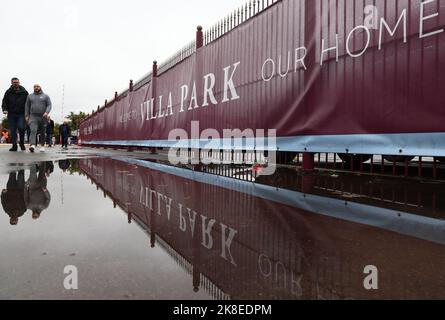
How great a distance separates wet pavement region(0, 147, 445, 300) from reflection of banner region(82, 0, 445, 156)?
3.26 ft

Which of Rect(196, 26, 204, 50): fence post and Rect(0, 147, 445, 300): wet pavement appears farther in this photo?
Rect(196, 26, 204, 50): fence post

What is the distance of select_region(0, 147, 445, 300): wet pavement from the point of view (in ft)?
4.64

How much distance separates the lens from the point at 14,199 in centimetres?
321

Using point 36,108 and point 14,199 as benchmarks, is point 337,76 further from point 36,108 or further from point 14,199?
point 36,108

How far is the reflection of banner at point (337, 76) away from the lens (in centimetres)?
402

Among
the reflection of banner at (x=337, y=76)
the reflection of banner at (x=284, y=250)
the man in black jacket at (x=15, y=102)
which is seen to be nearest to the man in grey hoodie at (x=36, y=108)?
the man in black jacket at (x=15, y=102)

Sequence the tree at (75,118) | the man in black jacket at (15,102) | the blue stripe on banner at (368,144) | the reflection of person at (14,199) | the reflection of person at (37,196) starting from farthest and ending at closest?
the tree at (75,118) < the man in black jacket at (15,102) < the blue stripe on banner at (368,144) < the reflection of person at (37,196) < the reflection of person at (14,199)

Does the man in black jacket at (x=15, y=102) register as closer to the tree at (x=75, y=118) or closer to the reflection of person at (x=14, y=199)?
the reflection of person at (x=14, y=199)

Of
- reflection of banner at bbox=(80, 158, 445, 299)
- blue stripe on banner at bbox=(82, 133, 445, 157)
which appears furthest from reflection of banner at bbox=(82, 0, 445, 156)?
reflection of banner at bbox=(80, 158, 445, 299)

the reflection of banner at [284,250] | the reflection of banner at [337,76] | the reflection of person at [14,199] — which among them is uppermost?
the reflection of banner at [337,76]

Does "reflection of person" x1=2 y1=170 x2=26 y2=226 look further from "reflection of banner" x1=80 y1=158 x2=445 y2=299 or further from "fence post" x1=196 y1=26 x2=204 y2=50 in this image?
"fence post" x1=196 y1=26 x2=204 y2=50

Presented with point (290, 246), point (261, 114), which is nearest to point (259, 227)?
point (290, 246)

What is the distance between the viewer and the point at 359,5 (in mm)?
4820

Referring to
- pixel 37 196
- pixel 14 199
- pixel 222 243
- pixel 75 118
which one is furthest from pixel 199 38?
pixel 75 118
